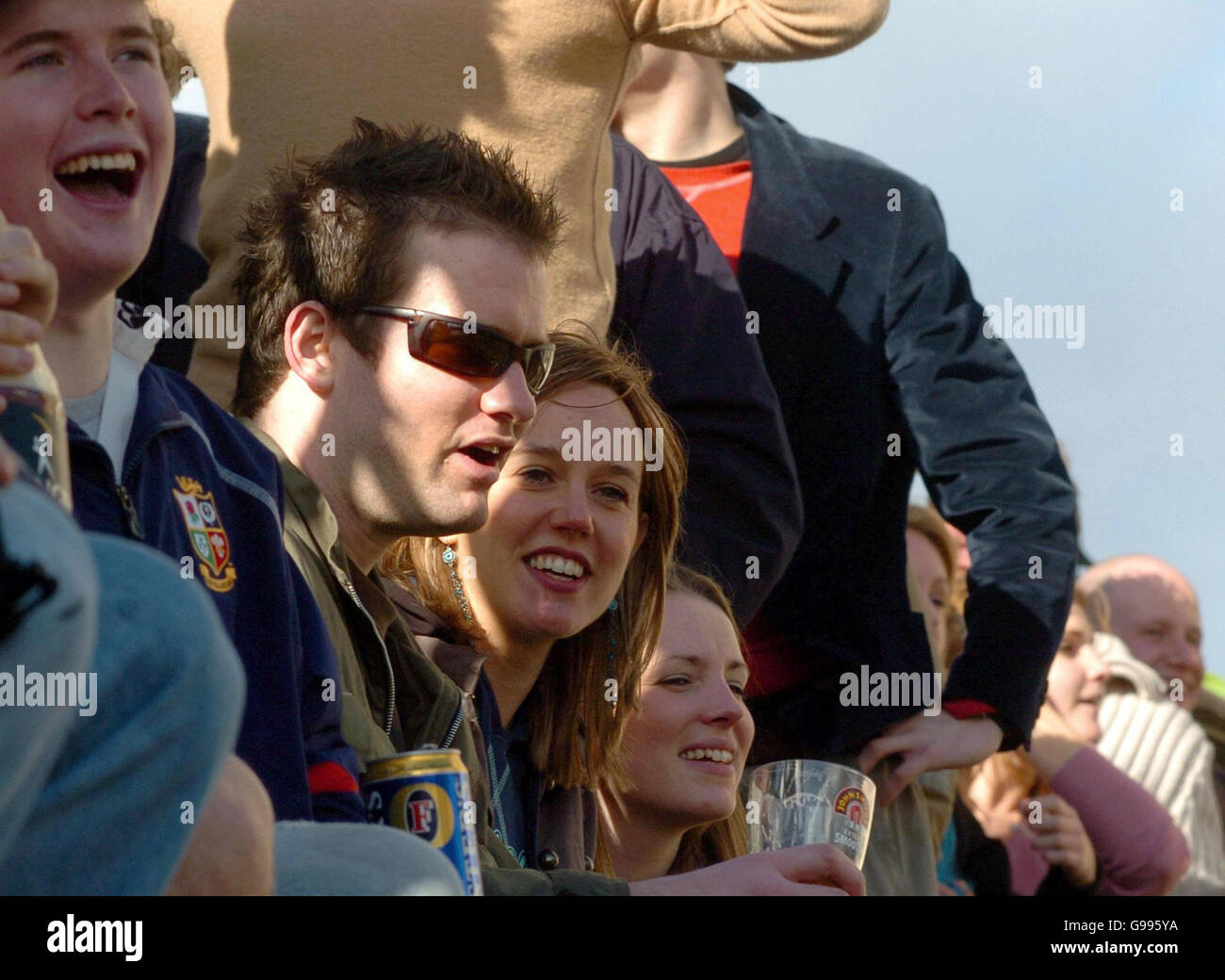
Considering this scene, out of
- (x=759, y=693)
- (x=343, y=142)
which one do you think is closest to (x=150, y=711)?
(x=343, y=142)

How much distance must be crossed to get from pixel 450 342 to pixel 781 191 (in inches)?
57.4

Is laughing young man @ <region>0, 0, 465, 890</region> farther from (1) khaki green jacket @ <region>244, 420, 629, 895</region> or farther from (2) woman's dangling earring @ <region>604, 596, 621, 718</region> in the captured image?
(2) woman's dangling earring @ <region>604, 596, 621, 718</region>

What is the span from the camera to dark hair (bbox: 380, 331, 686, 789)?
3.27 m

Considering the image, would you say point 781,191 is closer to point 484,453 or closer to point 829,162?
point 829,162

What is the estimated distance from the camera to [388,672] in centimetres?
270

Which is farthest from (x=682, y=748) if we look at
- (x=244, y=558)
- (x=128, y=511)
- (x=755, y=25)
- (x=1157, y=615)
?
(x=1157, y=615)

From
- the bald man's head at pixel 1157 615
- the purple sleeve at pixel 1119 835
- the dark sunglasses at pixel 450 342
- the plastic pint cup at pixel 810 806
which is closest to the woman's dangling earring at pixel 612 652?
the plastic pint cup at pixel 810 806

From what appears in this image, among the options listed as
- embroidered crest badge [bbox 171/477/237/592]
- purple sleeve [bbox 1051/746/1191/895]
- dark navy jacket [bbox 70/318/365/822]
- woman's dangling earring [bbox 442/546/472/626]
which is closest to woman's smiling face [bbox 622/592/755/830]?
woman's dangling earring [bbox 442/546/472/626]

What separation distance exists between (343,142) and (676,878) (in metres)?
1.24

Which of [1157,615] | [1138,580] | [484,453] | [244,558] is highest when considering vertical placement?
[484,453]

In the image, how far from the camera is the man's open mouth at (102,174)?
237 centimetres

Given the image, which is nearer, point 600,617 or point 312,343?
point 312,343

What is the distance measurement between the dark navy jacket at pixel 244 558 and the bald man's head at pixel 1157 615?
404cm

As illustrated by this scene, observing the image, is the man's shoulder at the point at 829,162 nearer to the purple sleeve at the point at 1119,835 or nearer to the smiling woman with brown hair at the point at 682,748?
the smiling woman with brown hair at the point at 682,748
